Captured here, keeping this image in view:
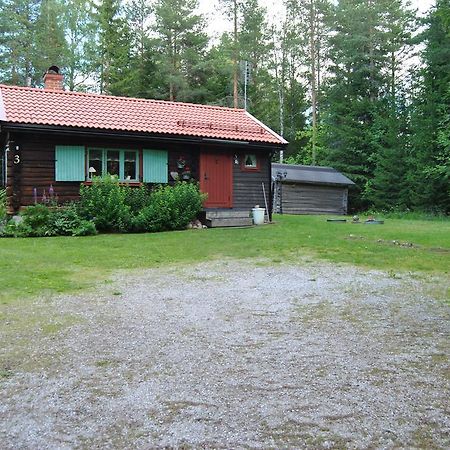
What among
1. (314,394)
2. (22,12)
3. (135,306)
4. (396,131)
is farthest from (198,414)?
(22,12)

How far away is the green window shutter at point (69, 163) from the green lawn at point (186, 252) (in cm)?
261

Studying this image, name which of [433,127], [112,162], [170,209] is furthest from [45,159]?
[433,127]

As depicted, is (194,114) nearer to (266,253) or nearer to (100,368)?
(266,253)

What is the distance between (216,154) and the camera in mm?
14539

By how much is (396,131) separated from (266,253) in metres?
18.3

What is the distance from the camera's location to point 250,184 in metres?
15.1

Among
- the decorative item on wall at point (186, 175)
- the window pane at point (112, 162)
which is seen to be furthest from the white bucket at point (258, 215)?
the window pane at point (112, 162)

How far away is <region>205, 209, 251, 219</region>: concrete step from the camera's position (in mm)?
13570

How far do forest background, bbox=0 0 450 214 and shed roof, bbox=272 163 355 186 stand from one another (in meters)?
1.73

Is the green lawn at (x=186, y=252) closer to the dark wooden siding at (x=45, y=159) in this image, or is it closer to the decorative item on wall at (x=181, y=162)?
the dark wooden siding at (x=45, y=159)

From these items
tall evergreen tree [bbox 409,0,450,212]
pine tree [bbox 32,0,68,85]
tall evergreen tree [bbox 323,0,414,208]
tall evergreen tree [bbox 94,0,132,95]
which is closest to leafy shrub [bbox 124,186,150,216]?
tall evergreen tree [bbox 409,0,450,212]

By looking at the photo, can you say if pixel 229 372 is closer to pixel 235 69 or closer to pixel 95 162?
pixel 95 162

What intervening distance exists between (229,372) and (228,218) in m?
10.9

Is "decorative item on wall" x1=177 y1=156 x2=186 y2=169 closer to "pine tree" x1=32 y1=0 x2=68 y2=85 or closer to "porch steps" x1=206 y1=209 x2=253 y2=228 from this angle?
"porch steps" x1=206 y1=209 x2=253 y2=228
